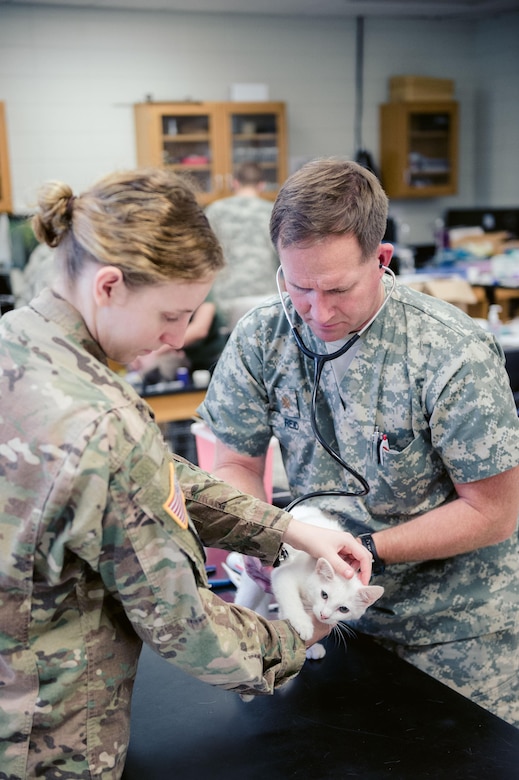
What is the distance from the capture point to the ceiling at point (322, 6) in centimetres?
627

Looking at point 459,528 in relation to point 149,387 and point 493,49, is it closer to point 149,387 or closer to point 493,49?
point 149,387

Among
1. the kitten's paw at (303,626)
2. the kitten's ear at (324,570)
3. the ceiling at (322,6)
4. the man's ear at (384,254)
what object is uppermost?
the ceiling at (322,6)

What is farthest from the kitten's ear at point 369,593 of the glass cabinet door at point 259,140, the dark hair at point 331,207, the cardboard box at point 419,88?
the cardboard box at point 419,88

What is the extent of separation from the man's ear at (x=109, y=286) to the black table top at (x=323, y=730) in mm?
671

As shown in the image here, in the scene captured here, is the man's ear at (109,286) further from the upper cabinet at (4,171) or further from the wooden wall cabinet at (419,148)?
the wooden wall cabinet at (419,148)

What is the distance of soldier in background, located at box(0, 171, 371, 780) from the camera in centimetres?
92

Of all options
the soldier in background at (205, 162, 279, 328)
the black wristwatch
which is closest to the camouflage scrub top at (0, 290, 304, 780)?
the black wristwatch

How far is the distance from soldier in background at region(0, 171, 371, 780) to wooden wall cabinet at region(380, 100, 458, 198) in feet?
22.7

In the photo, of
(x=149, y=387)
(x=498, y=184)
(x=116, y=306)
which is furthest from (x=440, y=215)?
(x=116, y=306)

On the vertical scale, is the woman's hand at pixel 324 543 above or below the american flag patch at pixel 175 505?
below

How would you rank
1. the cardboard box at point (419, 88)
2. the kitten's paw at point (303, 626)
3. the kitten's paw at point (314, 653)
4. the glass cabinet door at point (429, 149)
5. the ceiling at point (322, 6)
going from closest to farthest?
1. the kitten's paw at point (303, 626)
2. the kitten's paw at point (314, 653)
3. the ceiling at point (322, 6)
4. the cardboard box at point (419, 88)
5. the glass cabinet door at point (429, 149)

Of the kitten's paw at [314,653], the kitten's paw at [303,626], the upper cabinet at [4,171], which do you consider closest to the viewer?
the kitten's paw at [303,626]

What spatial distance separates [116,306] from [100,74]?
613 cm

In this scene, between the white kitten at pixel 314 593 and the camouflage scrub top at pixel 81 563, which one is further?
the white kitten at pixel 314 593
